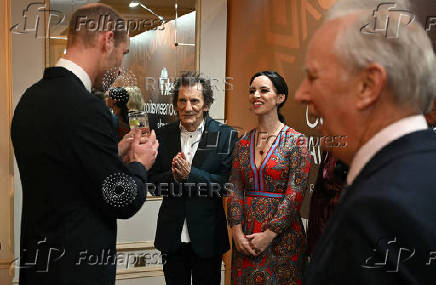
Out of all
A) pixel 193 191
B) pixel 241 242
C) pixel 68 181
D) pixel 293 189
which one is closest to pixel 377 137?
pixel 68 181

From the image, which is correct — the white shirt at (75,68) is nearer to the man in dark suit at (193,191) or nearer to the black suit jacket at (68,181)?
the black suit jacket at (68,181)

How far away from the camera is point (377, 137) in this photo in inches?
25.8

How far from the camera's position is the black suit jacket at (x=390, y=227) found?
A: 54 centimetres

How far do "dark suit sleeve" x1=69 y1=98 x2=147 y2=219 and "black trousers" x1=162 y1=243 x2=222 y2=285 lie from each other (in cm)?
100

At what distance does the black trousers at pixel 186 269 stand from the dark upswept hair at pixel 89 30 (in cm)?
130

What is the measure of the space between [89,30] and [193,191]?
3.77 feet

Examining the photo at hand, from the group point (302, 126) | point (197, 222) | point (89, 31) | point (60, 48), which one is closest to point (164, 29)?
point (60, 48)

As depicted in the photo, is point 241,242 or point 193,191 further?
point 193,191

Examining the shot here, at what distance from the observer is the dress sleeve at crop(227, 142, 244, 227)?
6.96 ft

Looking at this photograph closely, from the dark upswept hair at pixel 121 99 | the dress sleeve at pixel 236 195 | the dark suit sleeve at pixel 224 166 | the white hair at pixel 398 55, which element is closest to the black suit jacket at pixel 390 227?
the white hair at pixel 398 55

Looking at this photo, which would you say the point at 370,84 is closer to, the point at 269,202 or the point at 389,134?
the point at 389,134

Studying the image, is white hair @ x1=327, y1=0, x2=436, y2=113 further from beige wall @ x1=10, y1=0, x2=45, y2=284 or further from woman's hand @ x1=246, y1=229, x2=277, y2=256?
beige wall @ x1=10, y1=0, x2=45, y2=284

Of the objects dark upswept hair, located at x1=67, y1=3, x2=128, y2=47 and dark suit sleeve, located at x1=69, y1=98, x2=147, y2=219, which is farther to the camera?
dark upswept hair, located at x1=67, y1=3, x2=128, y2=47

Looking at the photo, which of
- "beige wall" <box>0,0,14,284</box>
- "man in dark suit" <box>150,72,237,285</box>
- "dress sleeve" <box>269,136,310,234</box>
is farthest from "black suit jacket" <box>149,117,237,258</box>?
"beige wall" <box>0,0,14,284</box>
